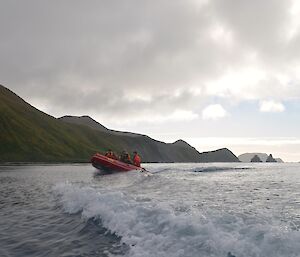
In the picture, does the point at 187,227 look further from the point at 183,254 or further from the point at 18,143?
the point at 18,143

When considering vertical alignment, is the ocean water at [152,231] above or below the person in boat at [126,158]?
below

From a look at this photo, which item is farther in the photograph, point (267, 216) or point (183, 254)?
point (267, 216)

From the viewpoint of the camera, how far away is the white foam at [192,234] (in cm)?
936

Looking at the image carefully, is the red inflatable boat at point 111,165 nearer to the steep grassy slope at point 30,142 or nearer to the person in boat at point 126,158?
the person in boat at point 126,158

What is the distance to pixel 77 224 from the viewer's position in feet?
48.3

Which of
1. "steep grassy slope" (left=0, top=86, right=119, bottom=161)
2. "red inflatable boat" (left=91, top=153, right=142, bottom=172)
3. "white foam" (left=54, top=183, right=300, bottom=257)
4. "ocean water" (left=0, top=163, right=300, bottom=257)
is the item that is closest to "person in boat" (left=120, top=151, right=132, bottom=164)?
"red inflatable boat" (left=91, top=153, right=142, bottom=172)

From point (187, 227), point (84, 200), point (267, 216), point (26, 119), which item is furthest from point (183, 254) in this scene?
point (26, 119)

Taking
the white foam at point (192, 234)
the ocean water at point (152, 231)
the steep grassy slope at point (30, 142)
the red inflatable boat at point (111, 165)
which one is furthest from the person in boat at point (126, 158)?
the steep grassy slope at point (30, 142)

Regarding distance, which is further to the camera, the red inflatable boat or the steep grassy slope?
the steep grassy slope

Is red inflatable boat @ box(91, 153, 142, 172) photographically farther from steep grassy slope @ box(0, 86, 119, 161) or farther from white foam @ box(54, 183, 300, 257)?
steep grassy slope @ box(0, 86, 119, 161)

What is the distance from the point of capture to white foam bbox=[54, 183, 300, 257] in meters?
9.36

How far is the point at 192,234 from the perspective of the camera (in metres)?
10.9

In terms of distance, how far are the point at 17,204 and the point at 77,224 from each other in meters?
7.47

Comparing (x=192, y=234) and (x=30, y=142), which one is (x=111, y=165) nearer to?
(x=192, y=234)
